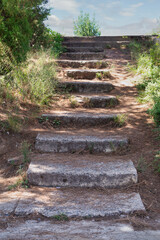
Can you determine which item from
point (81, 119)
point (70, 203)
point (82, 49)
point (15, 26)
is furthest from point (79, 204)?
point (82, 49)

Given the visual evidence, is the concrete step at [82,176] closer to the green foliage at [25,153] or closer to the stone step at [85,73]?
the green foliage at [25,153]

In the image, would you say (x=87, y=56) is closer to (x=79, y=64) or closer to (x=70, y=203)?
(x=79, y=64)

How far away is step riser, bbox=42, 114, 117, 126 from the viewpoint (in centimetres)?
394

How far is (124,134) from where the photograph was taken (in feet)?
11.7

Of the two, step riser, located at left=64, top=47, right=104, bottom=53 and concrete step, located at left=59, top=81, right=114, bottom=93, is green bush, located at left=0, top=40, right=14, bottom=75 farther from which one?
step riser, located at left=64, top=47, right=104, bottom=53

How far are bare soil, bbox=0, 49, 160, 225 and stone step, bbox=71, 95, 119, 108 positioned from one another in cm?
12

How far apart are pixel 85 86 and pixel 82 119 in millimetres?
1363

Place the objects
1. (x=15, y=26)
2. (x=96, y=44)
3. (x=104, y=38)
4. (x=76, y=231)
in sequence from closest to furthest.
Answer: (x=76, y=231) < (x=15, y=26) < (x=96, y=44) < (x=104, y=38)

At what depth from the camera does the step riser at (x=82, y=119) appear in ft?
12.9

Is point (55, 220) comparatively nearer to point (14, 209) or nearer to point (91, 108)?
point (14, 209)

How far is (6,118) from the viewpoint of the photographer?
12.2 ft

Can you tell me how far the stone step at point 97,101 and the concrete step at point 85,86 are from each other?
20.8 inches

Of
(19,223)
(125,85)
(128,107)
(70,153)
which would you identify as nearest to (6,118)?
(70,153)

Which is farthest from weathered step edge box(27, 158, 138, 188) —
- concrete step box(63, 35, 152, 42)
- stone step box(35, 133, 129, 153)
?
concrete step box(63, 35, 152, 42)
